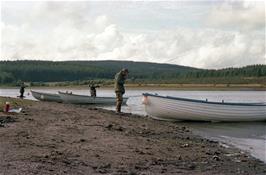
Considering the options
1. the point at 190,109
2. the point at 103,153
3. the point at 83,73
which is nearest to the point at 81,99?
the point at 190,109

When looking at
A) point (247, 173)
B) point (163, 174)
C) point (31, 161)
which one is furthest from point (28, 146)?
point (247, 173)

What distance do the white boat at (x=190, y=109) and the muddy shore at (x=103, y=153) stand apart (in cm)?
839

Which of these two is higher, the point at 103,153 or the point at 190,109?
the point at 190,109

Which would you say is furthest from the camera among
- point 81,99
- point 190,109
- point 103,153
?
point 81,99

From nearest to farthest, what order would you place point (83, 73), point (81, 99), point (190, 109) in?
1. point (190, 109)
2. point (81, 99)
3. point (83, 73)

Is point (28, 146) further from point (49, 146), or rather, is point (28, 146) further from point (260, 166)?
point (260, 166)

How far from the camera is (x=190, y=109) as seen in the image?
78.6 ft

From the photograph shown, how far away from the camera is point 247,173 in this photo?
10.4 metres

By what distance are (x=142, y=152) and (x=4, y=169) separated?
Result: 3879 mm

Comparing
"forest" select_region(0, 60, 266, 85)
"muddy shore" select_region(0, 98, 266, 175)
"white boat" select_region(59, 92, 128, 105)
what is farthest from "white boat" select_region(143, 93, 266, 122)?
"forest" select_region(0, 60, 266, 85)

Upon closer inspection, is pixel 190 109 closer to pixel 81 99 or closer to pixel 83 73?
pixel 81 99

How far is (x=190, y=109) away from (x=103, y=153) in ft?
44.8

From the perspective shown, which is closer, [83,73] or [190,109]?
[190,109]

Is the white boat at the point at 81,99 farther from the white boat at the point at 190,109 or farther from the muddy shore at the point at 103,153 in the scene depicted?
the muddy shore at the point at 103,153
